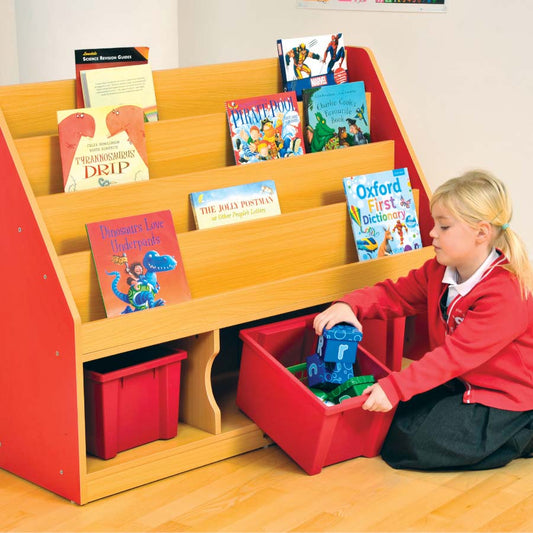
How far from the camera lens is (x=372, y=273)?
241 cm

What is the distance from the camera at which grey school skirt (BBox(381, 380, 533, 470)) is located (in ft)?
6.76

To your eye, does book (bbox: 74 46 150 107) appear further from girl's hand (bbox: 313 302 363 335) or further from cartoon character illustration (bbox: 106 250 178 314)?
girl's hand (bbox: 313 302 363 335)

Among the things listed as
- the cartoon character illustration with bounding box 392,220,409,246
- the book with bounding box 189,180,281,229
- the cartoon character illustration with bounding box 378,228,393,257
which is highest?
the book with bounding box 189,180,281,229

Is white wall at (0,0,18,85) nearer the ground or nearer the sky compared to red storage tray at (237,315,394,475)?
nearer the sky

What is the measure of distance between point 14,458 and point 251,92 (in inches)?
48.5

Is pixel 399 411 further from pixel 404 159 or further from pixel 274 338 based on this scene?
pixel 404 159

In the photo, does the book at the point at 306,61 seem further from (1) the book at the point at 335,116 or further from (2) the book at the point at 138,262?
(2) the book at the point at 138,262

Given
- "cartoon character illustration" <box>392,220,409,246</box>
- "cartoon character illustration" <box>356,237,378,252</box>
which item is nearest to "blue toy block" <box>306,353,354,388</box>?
"cartoon character illustration" <box>356,237,378,252</box>

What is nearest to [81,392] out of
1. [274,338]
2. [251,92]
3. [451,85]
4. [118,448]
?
[118,448]

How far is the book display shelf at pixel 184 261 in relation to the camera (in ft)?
6.28

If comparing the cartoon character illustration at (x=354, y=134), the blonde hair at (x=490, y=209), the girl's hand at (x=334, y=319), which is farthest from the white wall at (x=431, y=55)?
the girl's hand at (x=334, y=319)

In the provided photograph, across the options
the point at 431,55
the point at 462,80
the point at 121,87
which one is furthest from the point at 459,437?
the point at 431,55

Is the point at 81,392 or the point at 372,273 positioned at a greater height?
the point at 372,273

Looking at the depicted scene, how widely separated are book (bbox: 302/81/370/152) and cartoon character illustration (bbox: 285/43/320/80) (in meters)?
0.08
